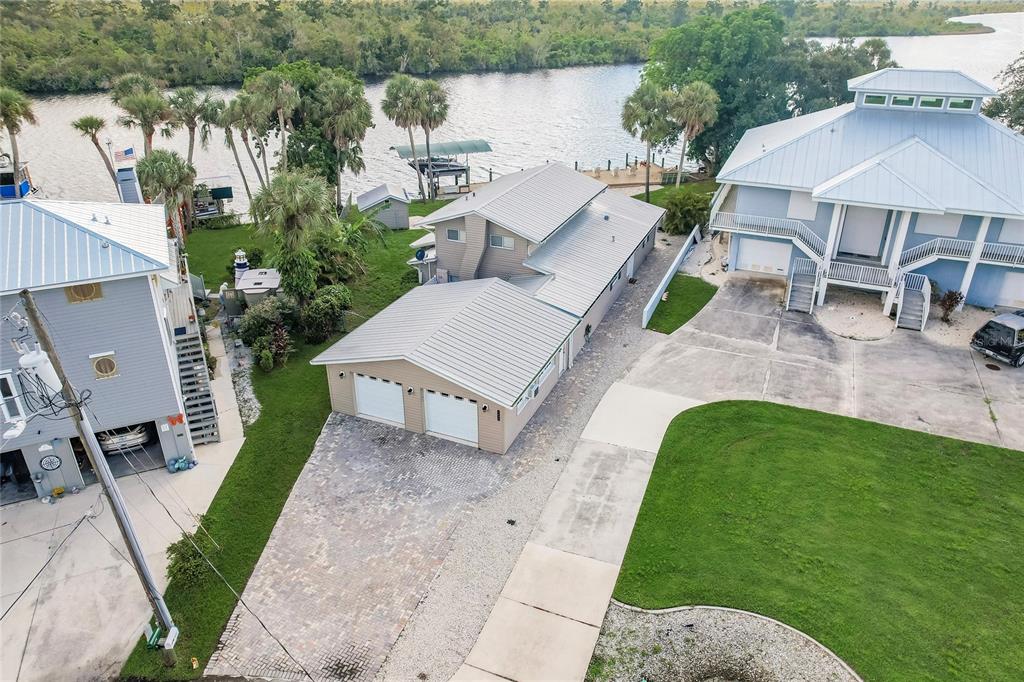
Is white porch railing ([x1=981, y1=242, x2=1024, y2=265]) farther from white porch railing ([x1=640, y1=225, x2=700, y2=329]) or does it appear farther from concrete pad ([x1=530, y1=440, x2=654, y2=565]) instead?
concrete pad ([x1=530, y1=440, x2=654, y2=565])

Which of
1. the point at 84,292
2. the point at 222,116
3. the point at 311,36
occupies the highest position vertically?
the point at 311,36

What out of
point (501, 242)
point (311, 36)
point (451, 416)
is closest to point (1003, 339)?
point (501, 242)

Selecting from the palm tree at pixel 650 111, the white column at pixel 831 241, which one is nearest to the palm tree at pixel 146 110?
the palm tree at pixel 650 111

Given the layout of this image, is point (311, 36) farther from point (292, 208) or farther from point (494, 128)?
point (292, 208)

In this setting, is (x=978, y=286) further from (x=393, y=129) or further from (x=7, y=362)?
(x=393, y=129)

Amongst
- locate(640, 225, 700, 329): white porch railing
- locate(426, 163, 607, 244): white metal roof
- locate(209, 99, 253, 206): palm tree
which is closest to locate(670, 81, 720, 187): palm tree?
locate(640, 225, 700, 329): white porch railing

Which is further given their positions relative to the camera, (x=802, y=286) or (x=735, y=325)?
(x=802, y=286)

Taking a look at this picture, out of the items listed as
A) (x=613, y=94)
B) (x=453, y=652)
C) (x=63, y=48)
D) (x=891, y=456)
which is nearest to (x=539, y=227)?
(x=891, y=456)
